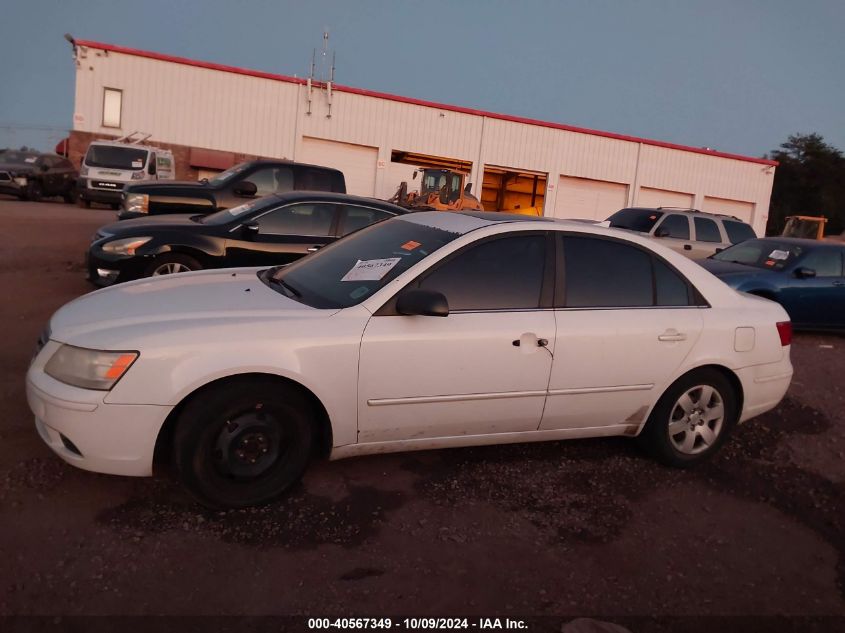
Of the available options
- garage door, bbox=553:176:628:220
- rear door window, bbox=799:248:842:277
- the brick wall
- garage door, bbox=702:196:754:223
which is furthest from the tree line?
rear door window, bbox=799:248:842:277

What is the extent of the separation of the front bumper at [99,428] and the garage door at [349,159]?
90.0ft

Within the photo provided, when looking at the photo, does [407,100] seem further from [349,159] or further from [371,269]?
[371,269]

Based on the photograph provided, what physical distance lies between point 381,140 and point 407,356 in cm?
2809

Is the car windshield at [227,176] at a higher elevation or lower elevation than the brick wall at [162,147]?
lower

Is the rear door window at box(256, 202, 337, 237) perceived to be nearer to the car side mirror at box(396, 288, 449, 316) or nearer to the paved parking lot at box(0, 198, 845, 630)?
the paved parking lot at box(0, 198, 845, 630)

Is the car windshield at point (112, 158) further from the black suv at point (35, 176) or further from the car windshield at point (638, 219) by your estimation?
the car windshield at point (638, 219)

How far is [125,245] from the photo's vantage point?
7387mm

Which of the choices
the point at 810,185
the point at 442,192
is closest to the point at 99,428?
the point at 442,192

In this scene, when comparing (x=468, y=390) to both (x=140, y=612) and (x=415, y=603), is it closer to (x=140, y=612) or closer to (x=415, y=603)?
(x=415, y=603)

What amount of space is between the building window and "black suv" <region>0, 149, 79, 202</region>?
472 cm

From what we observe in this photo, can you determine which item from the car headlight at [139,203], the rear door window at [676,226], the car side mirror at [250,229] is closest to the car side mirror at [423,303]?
the car side mirror at [250,229]

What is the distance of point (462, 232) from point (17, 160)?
2385 cm

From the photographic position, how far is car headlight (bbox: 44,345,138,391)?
3361 millimetres

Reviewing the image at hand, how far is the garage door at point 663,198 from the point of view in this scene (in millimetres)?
34938
